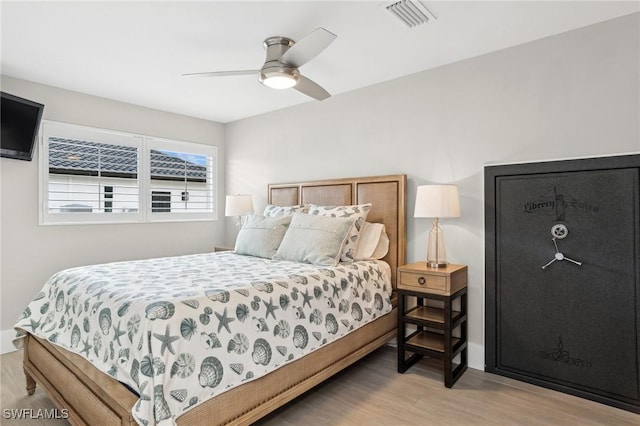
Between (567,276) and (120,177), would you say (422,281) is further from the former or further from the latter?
(120,177)

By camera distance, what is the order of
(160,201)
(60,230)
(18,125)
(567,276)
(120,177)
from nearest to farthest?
(567,276) → (18,125) → (60,230) → (120,177) → (160,201)

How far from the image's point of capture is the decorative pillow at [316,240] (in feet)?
9.52

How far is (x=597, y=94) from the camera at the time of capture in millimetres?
2447

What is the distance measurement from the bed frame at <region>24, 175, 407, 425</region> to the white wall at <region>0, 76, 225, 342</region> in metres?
1.32

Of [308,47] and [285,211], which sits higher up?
[308,47]

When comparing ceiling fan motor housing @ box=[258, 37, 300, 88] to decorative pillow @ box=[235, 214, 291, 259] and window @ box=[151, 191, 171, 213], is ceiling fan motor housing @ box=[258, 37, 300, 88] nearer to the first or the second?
decorative pillow @ box=[235, 214, 291, 259]

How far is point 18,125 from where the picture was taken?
3238 millimetres

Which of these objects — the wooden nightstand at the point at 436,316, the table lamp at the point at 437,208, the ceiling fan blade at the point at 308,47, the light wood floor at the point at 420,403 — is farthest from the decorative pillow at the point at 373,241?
the ceiling fan blade at the point at 308,47

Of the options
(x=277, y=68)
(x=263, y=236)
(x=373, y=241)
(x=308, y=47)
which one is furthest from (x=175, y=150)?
(x=308, y=47)

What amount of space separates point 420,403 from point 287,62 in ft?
8.19

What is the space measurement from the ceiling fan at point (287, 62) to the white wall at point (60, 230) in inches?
81.6

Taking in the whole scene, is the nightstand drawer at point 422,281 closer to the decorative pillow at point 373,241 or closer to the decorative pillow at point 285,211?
the decorative pillow at point 373,241

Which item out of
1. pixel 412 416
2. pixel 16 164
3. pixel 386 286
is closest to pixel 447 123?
pixel 386 286

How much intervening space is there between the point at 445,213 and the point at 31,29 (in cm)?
329
